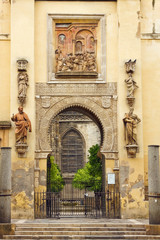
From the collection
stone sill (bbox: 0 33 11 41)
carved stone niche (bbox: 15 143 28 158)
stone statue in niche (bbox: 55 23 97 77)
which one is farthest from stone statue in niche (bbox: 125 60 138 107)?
stone sill (bbox: 0 33 11 41)

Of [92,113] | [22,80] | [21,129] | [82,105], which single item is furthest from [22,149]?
[92,113]

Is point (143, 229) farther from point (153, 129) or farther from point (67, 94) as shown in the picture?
point (67, 94)

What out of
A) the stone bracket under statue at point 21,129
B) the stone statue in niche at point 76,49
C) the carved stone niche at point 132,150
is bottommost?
the carved stone niche at point 132,150

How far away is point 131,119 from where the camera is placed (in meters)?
20.3

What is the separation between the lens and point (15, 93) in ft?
67.6

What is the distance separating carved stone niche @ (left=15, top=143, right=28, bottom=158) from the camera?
20062mm

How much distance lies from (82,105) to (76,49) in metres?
2.51

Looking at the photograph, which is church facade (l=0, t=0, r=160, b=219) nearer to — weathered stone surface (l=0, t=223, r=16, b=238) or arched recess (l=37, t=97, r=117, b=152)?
arched recess (l=37, t=97, r=117, b=152)

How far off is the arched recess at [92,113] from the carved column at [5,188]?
404 centimetres

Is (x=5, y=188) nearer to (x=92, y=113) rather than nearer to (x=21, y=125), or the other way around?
(x=21, y=125)

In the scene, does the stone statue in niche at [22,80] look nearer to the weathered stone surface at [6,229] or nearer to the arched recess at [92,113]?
the arched recess at [92,113]

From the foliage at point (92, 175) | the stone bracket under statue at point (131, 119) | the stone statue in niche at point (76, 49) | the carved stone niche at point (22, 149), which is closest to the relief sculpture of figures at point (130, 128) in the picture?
the stone bracket under statue at point (131, 119)

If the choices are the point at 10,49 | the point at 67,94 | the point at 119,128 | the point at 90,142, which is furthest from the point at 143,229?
the point at 90,142

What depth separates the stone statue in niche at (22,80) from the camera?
2043 centimetres
